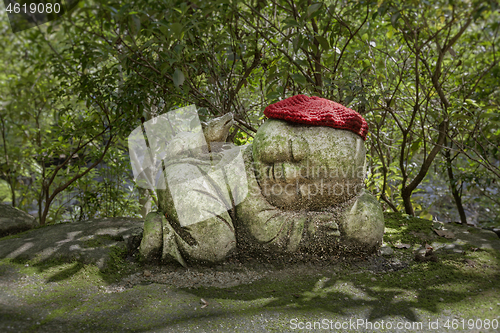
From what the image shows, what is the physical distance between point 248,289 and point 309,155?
0.92 m

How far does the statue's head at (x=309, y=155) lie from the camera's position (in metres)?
2.29

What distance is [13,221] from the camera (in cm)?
301

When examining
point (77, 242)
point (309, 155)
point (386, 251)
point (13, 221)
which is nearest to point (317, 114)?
point (309, 155)

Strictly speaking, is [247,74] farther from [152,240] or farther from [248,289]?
[248,289]

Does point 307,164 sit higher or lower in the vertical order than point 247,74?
lower

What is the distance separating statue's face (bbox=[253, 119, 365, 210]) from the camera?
229cm

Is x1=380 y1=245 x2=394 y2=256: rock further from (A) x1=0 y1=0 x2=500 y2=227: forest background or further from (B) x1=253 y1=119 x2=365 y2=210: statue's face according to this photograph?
(A) x1=0 y1=0 x2=500 y2=227: forest background

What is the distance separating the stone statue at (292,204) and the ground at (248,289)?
13cm

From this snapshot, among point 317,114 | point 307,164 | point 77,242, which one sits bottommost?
point 77,242

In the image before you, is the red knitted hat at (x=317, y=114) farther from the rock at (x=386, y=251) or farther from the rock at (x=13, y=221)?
the rock at (x=13, y=221)

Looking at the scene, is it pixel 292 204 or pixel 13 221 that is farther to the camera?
pixel 13 221

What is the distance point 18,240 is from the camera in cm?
254

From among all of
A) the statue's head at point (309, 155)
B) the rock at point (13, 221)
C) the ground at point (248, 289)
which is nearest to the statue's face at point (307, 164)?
the statue's head at point (309, 155)

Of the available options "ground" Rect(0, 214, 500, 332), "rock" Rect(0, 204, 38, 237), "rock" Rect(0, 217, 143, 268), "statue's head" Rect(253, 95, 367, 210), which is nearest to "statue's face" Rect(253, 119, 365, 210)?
"statue's head" Rect(253, 95, 367, 210)
